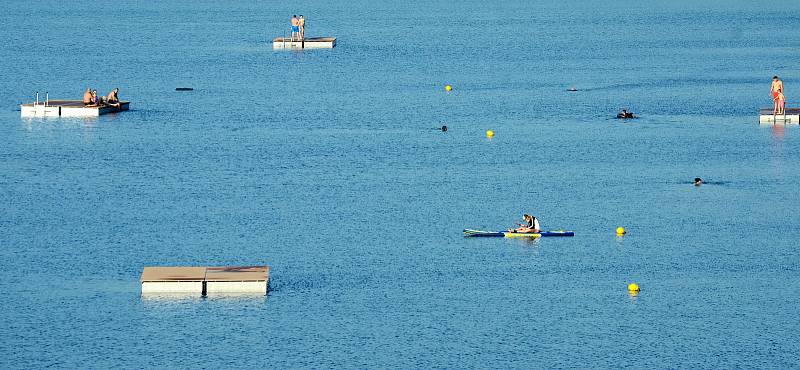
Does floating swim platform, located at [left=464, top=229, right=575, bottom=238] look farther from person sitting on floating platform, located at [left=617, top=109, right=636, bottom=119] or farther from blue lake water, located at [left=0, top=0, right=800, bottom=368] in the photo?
person sitting on floating platform, located at [left=617, top=109, right=636, bottom=119]

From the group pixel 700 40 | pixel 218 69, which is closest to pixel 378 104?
pixel 218 69

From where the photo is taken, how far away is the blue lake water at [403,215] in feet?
117

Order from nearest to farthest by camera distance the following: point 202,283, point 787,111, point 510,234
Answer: point 202,283
point 510,234
point 787,111

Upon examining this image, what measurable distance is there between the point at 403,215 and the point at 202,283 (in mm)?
12378

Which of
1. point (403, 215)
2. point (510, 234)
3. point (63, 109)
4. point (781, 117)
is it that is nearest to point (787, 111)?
point (781, 117)

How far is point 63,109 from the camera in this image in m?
71.8

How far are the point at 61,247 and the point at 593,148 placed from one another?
26957mm

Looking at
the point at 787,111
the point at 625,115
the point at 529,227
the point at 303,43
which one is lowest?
the point at 529,227

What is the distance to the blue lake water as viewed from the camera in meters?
35.8

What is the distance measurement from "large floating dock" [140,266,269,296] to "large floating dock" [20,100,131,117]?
112 feet

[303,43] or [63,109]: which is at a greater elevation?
→ [303,43]

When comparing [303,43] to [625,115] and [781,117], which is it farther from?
[781,117]

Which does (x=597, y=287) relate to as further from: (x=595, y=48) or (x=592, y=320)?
(x=595, y=48)

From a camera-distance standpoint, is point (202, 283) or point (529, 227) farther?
point (529, 227)
